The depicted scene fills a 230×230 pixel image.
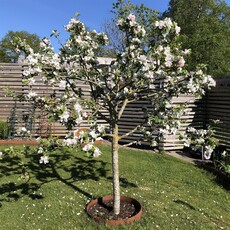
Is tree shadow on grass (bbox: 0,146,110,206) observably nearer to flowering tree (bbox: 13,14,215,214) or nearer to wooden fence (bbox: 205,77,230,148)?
flowering tree (bbox: 13,14,215,214)

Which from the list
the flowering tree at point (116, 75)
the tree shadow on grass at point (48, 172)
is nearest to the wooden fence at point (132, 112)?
the tree shadow on grass at point (48, 172)

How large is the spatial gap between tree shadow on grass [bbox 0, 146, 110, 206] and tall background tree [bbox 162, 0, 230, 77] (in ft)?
35.9

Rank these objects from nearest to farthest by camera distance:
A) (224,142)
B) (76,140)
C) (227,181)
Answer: (76,140), (227,181), (224,142)

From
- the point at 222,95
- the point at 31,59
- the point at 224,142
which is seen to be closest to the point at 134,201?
the point at 31,59

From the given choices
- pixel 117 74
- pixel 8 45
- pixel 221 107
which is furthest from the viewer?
pixel 8 45

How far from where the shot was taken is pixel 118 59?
4.20m

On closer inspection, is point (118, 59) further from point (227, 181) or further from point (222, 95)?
point (222, 95)

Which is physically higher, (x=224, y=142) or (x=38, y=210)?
(x=224, y=142)

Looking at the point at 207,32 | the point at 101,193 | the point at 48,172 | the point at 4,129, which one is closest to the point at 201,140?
the point at 101,193

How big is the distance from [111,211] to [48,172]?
2868mm

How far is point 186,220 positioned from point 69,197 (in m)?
2.31

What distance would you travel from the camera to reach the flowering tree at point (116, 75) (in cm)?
405

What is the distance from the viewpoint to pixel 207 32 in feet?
72.1

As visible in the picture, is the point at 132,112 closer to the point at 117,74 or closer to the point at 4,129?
the point at 4,129
